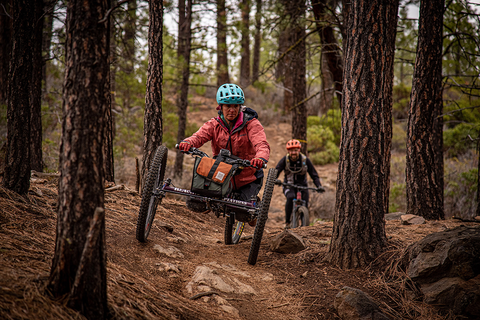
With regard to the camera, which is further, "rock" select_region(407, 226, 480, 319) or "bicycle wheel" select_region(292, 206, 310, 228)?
"bicycle wheel" select_region(292, 206, 310, 228)

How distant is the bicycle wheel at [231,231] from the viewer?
5.53 meters

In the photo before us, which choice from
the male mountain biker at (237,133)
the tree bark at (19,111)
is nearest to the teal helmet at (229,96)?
the male mountain biker at (237,133)

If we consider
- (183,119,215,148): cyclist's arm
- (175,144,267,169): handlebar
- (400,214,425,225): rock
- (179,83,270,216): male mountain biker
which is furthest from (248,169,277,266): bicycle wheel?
(400,214,425,225): rock

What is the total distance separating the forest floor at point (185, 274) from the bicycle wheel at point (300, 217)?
1.58 m

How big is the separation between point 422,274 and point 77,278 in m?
3.38

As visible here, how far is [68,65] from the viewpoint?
2311 mm

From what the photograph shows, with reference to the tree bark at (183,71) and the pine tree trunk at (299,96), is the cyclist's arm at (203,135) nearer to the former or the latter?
the pine tree trunk at (299,96)

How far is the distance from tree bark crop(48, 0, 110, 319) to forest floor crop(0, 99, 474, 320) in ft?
0.61

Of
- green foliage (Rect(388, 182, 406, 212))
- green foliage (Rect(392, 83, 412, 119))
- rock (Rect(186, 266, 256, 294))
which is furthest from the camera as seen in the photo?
green foliage (Rect(392, 83, 412, 119))

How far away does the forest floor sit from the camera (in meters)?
2.62

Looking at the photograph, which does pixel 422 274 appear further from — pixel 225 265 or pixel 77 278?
pixel 77 278

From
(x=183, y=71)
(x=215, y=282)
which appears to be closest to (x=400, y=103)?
(x=183, y=71)

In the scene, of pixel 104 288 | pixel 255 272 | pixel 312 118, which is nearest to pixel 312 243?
pixel 255 272

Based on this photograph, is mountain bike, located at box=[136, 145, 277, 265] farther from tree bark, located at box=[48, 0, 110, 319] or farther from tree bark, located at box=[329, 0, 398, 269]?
tree bark, located at box=[48, 0, 110, 319]
